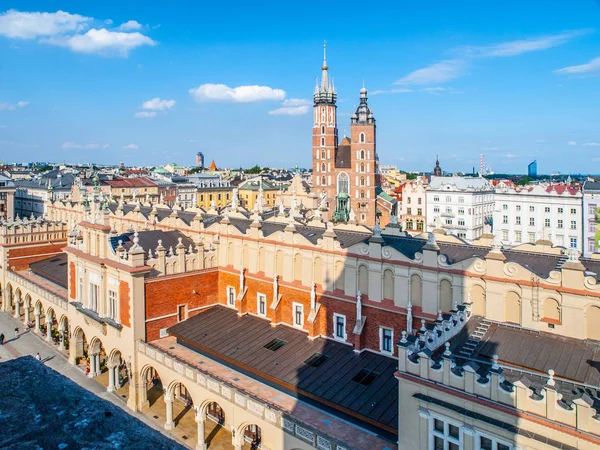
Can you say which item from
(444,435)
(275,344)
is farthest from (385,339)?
(444,435)

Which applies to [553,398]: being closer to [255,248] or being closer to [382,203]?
[255,248]

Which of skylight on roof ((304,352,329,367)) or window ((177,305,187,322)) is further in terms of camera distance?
window ((177,305,187,322))

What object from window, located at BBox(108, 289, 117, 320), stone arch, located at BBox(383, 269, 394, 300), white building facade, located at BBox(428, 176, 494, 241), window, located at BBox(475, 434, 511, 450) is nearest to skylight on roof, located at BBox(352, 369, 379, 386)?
stone arch, located at BBox(383, 269, 394, 300)

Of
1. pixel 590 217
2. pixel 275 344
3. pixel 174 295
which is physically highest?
pixel 590 217

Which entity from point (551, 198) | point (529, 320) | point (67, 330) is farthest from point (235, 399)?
point (551, 198)

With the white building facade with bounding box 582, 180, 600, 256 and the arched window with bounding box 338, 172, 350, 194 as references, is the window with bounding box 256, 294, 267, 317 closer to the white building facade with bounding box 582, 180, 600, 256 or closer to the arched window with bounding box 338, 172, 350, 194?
the white building facade with bounding box 582, 180, 600, 256

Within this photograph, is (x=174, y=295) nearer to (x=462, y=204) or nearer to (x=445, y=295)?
(x=445, y=295)
